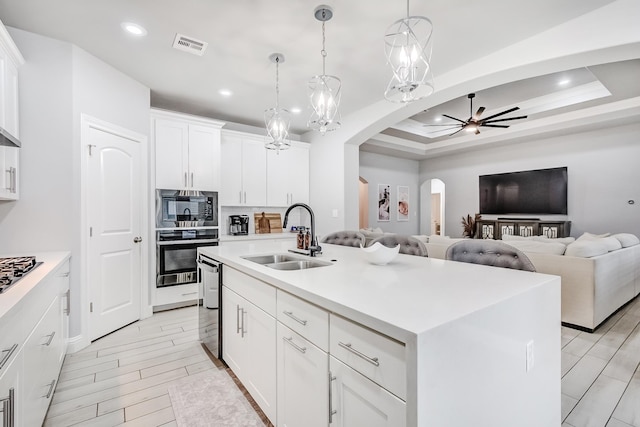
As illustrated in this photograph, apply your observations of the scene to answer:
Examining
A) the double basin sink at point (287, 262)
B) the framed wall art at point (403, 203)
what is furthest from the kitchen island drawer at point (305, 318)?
the framed wall art at point (403, 203)

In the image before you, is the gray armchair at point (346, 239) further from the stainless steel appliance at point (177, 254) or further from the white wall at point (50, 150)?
the white wall at point (50, 150)

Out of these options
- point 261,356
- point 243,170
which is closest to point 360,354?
point 261,356

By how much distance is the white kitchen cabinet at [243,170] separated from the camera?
4.52m

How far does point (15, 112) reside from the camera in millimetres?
2361

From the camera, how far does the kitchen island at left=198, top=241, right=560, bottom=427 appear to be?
873mm

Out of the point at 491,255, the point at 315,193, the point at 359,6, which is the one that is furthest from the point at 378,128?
the point at 491,255

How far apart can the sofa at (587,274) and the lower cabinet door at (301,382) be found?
3.19 m

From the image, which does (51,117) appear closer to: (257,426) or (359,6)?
(359,6)

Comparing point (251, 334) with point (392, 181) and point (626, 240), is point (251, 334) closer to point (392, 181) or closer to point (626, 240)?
point (626, 240)

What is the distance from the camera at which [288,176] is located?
5102mm

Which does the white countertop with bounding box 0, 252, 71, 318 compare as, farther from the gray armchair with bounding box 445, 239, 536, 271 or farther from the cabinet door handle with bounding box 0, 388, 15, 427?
the gray armchair with bounding box 445, 239, 536, 271

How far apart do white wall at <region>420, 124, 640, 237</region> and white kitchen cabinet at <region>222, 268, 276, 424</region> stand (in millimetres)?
6736

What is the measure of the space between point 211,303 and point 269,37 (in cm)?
231

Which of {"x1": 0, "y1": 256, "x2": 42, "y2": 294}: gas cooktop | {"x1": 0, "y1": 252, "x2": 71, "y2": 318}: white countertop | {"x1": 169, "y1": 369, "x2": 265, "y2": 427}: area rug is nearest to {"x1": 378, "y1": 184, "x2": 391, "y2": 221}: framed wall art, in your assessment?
{"x1": 169, "y1": 369, "x2": 265, "y2": 427}: area rug
